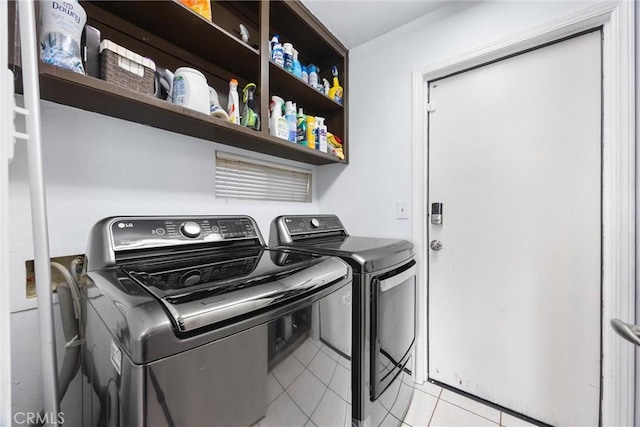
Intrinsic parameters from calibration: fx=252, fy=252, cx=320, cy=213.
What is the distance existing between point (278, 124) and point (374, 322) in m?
1.18

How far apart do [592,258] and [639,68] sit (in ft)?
2.87

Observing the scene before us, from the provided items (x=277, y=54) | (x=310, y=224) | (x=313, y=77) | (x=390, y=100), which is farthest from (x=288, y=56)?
(x=310, y=224)

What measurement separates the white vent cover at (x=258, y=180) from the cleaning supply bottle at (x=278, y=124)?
0.95 ft

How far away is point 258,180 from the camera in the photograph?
174 cm

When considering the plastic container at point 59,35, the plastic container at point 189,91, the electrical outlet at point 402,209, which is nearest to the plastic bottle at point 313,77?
the plastic container at point 189,91

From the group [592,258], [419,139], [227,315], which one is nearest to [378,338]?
[227,315]

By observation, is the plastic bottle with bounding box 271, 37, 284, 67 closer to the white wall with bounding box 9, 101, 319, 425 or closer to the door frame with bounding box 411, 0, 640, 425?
the white wall with bounding box 9, 101, 319, 425

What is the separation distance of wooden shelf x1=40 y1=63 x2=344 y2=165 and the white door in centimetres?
109

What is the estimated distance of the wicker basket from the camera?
2.91 feet

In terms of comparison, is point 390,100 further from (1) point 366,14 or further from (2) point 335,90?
(1) point 366,14

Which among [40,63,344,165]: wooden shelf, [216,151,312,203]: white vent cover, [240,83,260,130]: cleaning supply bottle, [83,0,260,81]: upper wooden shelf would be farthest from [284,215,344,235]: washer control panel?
[83,0,260,81]: upper wooden shelf

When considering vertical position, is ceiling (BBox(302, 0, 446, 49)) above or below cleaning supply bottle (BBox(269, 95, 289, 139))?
above

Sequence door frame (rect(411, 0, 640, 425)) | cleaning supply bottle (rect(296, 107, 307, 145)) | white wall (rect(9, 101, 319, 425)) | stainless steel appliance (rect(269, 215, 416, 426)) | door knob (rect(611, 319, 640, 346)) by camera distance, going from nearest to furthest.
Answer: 1. door knob (rect(611, 319, 640, 346))
2. white wall (rect(9, 101, 319, 425))
3. stainless steel appliance (rect(269, 215, 416, 426))
4. door frame (rect(411, 0, 640, 425))
5. cleaning supply bottle (rect(296, 107, 307, 145))

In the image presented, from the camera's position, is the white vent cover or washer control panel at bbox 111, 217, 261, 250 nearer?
washer control panel at bbox 111, 217, 261, 250
